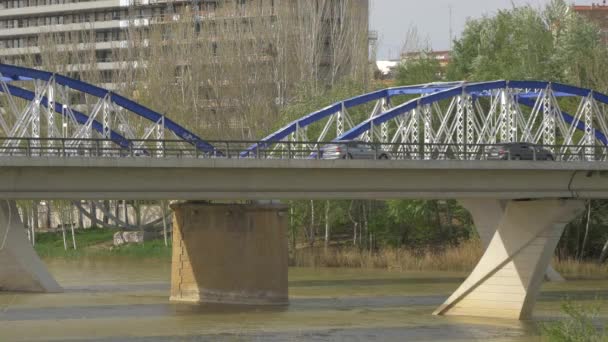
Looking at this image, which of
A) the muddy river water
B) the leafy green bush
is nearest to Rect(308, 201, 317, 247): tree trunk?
the muddy river water

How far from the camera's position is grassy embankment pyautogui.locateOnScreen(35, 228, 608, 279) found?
71.0 m

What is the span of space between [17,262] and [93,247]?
36925 millimetres

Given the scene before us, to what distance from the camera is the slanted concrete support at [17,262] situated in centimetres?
5678

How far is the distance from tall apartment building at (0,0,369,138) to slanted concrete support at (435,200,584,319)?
44865 mm

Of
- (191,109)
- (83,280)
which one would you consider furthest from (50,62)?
(83,280)

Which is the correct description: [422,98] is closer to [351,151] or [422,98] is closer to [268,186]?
[351,151]

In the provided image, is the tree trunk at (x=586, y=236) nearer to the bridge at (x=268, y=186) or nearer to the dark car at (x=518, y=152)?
the bridge at (x=268, y=186)

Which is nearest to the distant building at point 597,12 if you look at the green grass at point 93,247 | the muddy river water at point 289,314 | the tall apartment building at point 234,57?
the tall apartment building at point 234,57

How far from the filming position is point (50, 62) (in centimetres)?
10469

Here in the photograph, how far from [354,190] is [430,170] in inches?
114

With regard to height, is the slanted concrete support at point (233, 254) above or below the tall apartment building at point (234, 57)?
below

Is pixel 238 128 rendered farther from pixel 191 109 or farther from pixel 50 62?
pixel 50 62

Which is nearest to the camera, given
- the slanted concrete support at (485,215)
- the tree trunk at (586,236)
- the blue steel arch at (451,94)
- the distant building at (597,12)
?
the slanted concrete support at (485,215)

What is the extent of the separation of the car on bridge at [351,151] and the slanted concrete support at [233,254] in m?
3.61
